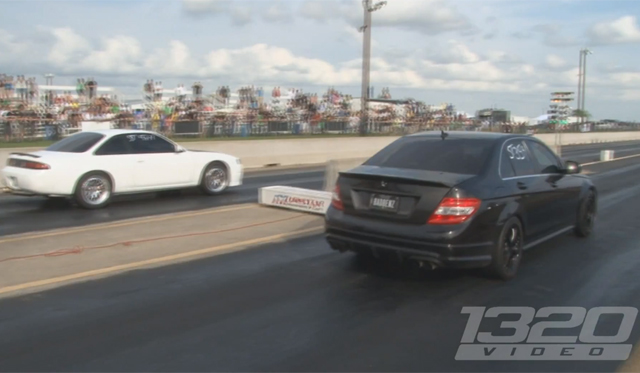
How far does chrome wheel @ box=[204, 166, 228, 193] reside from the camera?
43.7 ft

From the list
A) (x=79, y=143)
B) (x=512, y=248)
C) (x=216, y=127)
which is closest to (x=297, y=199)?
(x=79, y=143)

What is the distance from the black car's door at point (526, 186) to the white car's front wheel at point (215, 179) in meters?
7.57

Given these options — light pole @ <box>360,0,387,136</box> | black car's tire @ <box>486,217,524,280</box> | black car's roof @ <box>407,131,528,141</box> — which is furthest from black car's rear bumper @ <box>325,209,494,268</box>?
light pole @ <box>360,0,387,136</box>

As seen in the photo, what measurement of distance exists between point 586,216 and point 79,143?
29.1ft

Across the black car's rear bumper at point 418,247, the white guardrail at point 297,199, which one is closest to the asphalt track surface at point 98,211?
the white guardrail at point 297,199

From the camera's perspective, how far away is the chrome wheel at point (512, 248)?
644 centimetres

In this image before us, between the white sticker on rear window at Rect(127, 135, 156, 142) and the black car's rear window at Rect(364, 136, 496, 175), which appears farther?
the white sticker on rear window at Rect(127, 135, 156, 142)

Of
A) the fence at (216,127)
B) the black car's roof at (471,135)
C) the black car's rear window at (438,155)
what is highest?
the fence at (216,127)

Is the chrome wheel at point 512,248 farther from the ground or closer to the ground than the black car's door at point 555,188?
closer to the ground

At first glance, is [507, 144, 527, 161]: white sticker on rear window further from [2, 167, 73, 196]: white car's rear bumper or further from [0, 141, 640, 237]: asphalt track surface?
[2, 167, 73, 196]: white car's rear bumper

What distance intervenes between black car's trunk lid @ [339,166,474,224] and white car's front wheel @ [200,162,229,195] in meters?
7.06

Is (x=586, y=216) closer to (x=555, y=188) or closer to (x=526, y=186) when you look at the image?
(x=555, y=188)

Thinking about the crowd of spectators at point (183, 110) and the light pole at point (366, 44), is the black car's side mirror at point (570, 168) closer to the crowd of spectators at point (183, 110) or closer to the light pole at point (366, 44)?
the crowd of spectators at point (183, 110)

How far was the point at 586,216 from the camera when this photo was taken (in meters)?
8.90
